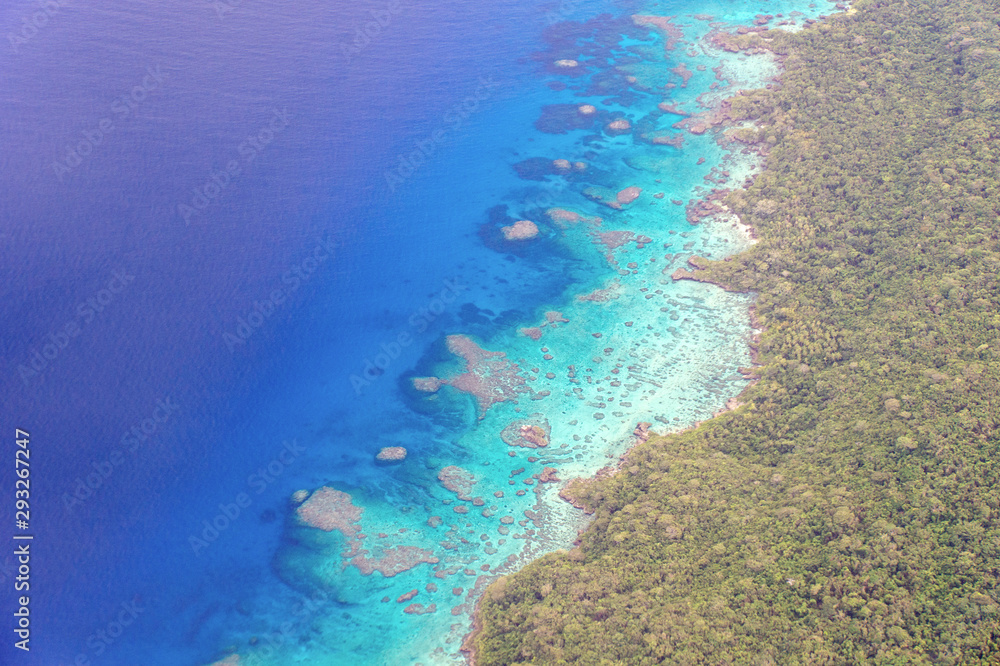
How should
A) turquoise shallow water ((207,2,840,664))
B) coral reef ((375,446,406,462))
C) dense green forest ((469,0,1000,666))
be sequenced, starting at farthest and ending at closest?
coral reef ((375,446,406,462)) → turquoise shallow water ((207,2,840,664)) → dense green forest ((469,0,1000,666))

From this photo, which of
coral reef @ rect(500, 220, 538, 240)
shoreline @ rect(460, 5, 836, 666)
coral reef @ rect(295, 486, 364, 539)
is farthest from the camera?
coral reef @ rect(500, 220, 538, 240)

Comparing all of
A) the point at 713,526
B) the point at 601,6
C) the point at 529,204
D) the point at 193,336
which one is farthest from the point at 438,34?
the point at 713,526

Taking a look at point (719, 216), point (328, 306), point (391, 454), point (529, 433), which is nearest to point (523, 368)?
point (529, 433)

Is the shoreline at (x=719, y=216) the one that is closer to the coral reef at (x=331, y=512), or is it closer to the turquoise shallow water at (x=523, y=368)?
the turquoise shallow water at (x=523, y=368)

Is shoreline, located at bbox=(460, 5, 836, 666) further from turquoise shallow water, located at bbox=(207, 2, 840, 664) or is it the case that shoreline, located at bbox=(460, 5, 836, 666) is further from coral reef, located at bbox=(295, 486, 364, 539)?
coral reef, located at bbox=(295, 486, 364, 539)

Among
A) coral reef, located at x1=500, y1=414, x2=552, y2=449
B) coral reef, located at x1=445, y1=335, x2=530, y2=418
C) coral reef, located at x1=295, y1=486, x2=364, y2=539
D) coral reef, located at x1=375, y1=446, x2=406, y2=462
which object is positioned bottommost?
coral reef, located at x1=295, y1=486, x2=364, y2=539

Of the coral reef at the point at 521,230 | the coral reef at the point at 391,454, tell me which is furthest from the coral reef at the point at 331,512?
the coral reef at the point at 521,230

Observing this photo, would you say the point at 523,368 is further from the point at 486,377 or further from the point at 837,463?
the point at 837,463

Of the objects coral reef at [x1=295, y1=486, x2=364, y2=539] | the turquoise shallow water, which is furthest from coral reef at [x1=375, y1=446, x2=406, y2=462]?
coral reef at [x1=295, y1=486, x2=364, y2=539]
